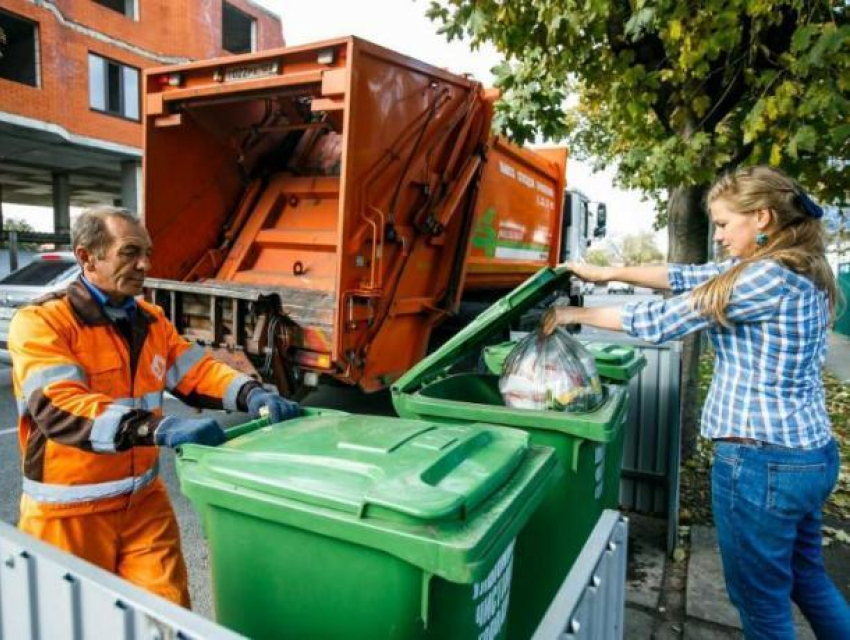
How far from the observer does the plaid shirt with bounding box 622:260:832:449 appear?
1657mm

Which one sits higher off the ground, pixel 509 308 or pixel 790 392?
pixel 509 308

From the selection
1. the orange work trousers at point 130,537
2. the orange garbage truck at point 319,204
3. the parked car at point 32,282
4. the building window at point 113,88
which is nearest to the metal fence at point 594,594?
the orange work trousers at point 130,537

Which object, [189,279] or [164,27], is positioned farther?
[164,27]

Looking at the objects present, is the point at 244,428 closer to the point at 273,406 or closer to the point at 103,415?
the point at 273,406

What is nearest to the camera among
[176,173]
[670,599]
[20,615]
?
[20,615]

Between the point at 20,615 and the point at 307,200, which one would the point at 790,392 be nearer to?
the point at 20,615

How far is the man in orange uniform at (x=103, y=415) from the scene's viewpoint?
1.51 m

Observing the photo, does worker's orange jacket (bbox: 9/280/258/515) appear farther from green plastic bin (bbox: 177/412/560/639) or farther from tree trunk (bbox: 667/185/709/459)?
tree trunk (bbox: 667/185/709/459)

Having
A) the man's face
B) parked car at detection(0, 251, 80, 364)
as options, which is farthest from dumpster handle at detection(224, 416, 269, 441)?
parked car at detection(0, 251, 80, 364)

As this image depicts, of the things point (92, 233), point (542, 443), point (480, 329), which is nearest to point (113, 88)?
point (92, 233)

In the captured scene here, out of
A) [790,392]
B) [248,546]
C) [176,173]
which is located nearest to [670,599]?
[790,392]

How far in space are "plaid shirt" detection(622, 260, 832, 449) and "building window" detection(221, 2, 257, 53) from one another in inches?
824

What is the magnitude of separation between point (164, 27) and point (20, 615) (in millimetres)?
19563

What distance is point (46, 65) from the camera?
46.9 feet
